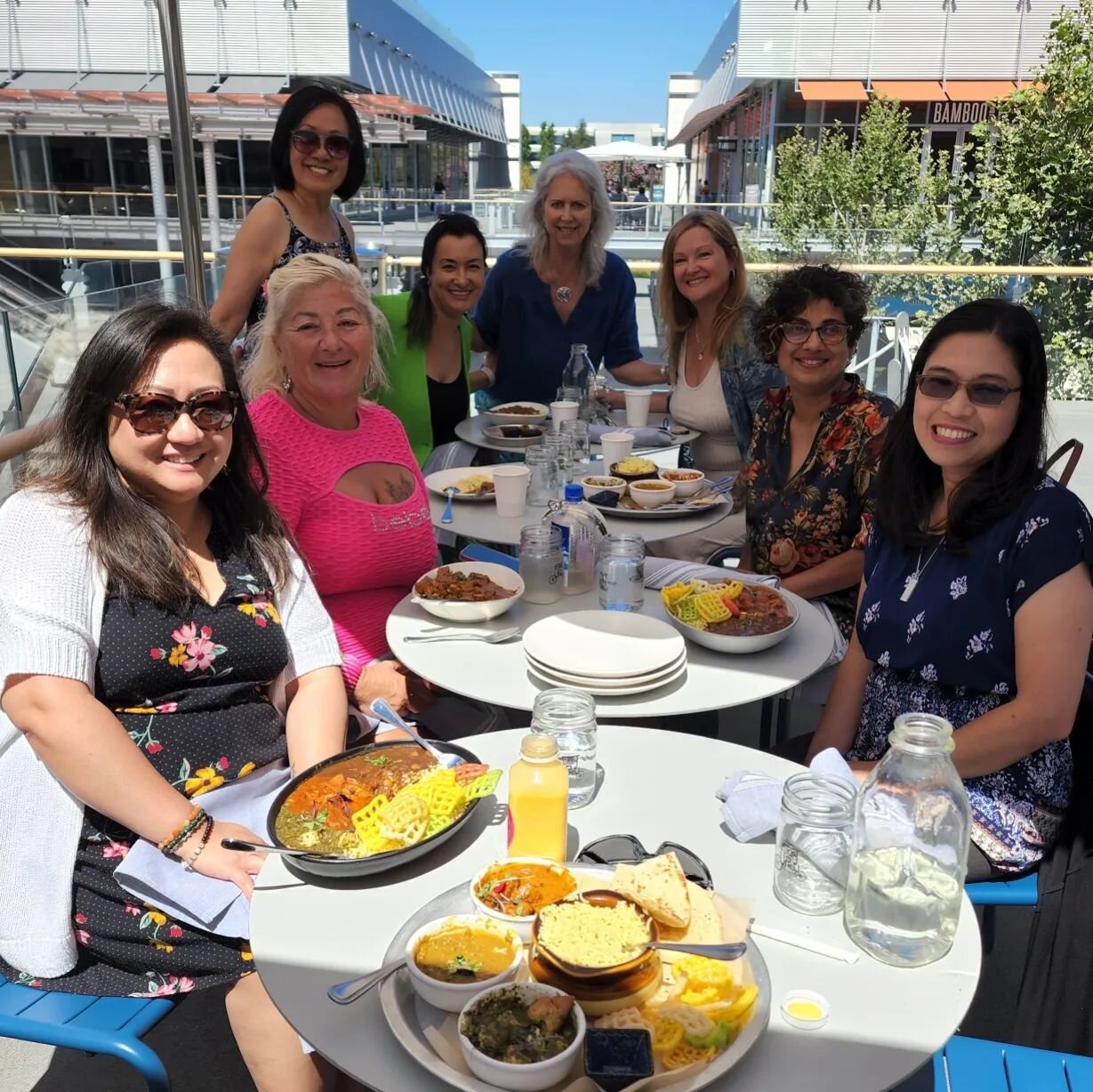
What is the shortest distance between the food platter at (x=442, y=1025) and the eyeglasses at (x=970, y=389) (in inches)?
45.9

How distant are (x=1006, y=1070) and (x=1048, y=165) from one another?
28.7ft

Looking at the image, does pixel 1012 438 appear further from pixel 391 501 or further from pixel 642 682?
pixel 391 501

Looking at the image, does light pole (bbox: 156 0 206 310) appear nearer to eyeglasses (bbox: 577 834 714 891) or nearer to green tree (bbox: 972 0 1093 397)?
eyeglasses (bbox: 577 834 714 891)

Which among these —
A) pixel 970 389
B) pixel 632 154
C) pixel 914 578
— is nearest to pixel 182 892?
pixel 914 578

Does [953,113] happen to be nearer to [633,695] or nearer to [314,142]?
[314,142]

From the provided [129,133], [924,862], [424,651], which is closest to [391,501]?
[424,651]

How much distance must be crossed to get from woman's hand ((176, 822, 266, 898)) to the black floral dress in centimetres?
12

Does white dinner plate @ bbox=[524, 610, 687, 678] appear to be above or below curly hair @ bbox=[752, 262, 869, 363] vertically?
below

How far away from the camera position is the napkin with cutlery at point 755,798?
A: 1390 mm

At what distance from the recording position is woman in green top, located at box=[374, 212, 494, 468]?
3891mm

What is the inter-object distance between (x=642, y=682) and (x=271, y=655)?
72cm

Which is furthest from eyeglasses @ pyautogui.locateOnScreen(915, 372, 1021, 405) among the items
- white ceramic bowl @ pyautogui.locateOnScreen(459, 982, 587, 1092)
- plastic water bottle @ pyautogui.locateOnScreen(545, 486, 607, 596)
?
white ceramic bowl @ pyautogui.locateOnScreen(459, 982, 587, 1092)

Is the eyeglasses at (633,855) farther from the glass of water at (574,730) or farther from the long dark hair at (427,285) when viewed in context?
the long dark hair at (427,285)

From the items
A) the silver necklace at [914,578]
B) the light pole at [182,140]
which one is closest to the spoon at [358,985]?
the silver necklace at [914,578]
